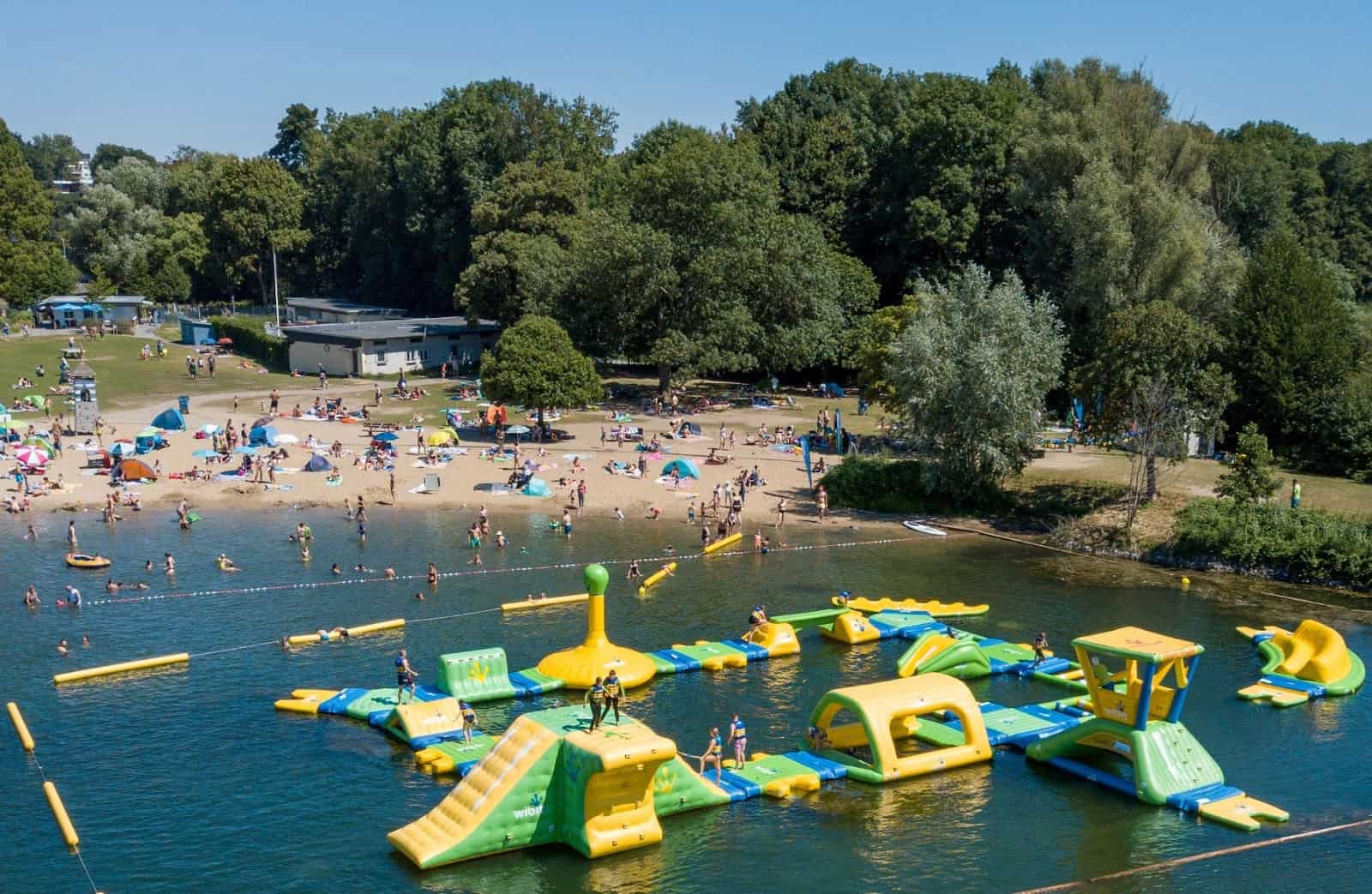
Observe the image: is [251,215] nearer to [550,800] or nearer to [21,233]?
[21,233]

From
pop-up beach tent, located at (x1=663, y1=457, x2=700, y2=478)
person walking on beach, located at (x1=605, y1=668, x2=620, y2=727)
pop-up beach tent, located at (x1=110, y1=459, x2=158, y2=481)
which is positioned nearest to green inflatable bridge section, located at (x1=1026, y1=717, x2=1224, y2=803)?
person walking on beach, located at (x1=605, y1=668, x2=620, y2=727)

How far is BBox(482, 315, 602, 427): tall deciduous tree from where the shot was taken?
7431 cm

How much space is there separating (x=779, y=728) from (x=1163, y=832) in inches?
419

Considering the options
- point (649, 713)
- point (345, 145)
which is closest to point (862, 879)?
point (649, 713)

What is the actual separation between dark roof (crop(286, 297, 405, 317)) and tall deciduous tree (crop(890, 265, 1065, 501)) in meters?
75.3

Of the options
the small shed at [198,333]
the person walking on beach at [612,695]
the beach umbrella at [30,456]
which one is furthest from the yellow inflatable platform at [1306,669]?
the small shed at [198,333]

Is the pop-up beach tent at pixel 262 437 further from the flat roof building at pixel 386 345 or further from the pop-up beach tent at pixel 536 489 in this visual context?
the flat roof building at pixel 386 345

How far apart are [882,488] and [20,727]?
40575 millimetres

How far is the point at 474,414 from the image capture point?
82875mm

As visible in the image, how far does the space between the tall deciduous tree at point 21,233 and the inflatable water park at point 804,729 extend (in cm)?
9599

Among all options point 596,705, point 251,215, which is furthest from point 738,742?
point 251,215

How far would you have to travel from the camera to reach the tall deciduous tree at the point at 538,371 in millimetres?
74312

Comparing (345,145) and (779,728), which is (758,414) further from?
(345,145)

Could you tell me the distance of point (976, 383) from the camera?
5759 centimetres
